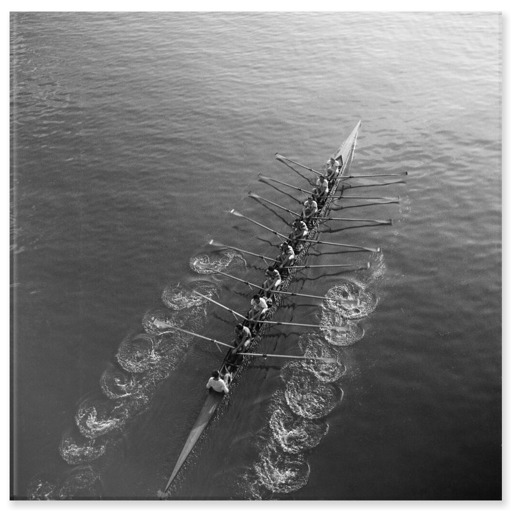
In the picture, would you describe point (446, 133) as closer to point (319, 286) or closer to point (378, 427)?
point (319, 286)

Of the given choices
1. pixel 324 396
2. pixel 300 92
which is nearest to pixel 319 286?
pixel 324 396

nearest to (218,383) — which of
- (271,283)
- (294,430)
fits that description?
(294,430)

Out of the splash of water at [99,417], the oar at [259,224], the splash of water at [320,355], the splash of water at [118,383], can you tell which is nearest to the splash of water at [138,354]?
the splash of water at [118,383]

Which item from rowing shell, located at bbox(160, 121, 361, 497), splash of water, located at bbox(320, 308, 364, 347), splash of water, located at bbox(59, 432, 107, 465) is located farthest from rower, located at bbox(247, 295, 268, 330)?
splash of water, located at bbox(59, 432, 107, 465)

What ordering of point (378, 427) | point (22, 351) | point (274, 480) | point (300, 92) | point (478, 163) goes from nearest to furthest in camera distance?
point (274, 480) → point (378, 427) → point (22, 351) → point (478, 163) → point (300, 92)

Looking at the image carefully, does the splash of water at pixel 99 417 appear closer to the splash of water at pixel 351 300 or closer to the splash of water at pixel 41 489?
the splash of water at pixel 41 489

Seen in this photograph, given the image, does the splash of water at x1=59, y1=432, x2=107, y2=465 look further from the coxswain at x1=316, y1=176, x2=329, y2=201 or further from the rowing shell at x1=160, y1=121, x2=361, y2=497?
the coxswain at x1=316, y1=176, x2=329, y2=201
